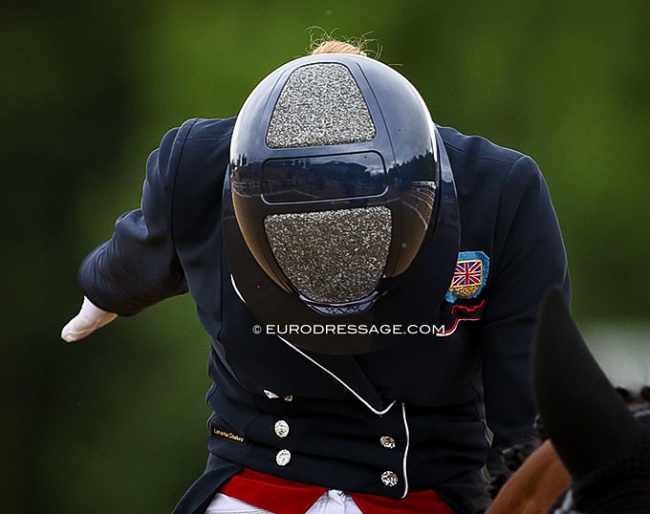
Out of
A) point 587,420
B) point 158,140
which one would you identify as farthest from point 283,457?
point 158,140

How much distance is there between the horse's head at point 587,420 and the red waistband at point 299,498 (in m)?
1.02

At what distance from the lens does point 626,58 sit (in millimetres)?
5555

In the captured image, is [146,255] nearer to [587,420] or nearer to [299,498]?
[299,498]

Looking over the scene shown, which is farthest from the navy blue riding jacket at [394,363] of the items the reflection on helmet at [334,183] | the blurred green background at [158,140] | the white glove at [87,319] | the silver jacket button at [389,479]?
the blurred green background at [158,140]

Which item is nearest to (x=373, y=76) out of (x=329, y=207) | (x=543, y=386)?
(x=329, y=207)

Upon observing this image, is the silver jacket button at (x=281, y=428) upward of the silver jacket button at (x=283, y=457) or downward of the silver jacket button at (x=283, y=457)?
upward

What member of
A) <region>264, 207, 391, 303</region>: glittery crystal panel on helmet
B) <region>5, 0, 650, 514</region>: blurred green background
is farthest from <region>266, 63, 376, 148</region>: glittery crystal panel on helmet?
<region>5, 0, 650, 514</region>: blurred green background

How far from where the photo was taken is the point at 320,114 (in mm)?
1904

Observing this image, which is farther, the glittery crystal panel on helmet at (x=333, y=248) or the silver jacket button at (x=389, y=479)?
the silver jacket button at (x=389, y=479)

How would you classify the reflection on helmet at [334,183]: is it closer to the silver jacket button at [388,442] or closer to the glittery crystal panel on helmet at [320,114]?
the glittery crystal panel on helmet at [320,114]

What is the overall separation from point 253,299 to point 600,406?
3.11 feet

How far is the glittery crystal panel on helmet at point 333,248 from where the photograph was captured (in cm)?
188

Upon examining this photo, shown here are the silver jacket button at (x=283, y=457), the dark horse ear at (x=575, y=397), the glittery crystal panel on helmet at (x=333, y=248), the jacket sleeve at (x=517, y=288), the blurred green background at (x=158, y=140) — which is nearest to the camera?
the dark horse ear at (x=575, y=397)

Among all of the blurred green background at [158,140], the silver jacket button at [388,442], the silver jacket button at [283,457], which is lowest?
the blurred green background at [158,140]
